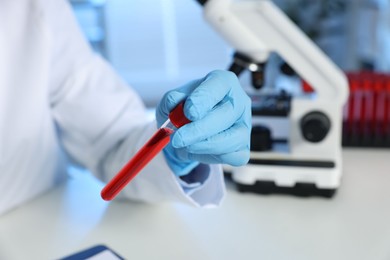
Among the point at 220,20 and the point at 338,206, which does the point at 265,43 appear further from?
the point at 338,206

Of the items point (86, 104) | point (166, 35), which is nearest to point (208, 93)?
point (86, 104)

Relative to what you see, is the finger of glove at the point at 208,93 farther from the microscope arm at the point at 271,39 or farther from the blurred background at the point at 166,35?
the blurred background at the point at 166,35

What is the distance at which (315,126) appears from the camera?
2.60 feet

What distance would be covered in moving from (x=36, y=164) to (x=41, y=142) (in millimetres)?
44

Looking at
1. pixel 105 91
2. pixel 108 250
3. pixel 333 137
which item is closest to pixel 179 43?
pixel 105 91

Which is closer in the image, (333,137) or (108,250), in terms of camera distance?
(108,250)

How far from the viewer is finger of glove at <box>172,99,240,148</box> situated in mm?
507

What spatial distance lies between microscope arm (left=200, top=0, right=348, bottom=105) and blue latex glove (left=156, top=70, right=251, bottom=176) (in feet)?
0.70

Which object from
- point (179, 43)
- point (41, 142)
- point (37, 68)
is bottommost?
point (179, 43)

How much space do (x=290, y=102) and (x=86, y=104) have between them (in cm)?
39

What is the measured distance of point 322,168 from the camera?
2.61 feet

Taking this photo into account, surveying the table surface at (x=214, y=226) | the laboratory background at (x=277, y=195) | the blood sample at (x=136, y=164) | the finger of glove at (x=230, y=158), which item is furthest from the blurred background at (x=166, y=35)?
the blood sample at (x=136, y=164)

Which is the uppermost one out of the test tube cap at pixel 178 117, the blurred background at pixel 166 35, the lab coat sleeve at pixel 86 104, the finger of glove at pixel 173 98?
the finger of glove at pixel 173 98

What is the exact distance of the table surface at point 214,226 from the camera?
2.14ft
